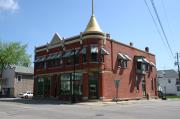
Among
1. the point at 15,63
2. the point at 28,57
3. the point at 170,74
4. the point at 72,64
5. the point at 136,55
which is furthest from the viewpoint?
the point at 170,74

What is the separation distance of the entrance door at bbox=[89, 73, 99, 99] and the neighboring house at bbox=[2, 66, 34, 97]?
3094cm

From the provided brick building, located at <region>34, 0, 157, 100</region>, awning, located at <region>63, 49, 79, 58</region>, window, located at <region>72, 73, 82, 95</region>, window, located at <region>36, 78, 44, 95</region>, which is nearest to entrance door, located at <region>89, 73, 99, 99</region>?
brick building, located at <region>34, 0, 157, 100</region>

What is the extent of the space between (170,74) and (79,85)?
58.5 metres

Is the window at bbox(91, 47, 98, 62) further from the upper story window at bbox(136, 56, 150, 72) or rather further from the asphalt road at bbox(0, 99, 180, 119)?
the asphalt road at bbox(0, 99, 180, 119)

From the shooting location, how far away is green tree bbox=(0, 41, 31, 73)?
70438mm

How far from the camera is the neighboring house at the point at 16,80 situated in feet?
212

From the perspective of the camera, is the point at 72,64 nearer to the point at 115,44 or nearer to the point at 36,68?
the point at 115,44

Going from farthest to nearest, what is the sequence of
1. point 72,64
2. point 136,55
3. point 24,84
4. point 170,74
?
point 170,74, point 24,84, point 136,55, point 72,64

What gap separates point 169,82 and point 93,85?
188ft

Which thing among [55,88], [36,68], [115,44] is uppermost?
[115,44]

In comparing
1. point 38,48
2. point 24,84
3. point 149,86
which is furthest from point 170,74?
point 38,48

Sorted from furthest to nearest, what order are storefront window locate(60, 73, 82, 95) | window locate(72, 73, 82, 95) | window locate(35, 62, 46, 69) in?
window locate(35, 62, 46, 69) < storefront window locate(60, 73, 82, 95) < window locate(72, 73, 82, 95)

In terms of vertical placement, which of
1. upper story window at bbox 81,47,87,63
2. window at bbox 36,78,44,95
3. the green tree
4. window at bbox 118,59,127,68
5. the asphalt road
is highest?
the green tree

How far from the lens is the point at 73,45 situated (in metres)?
42.3
